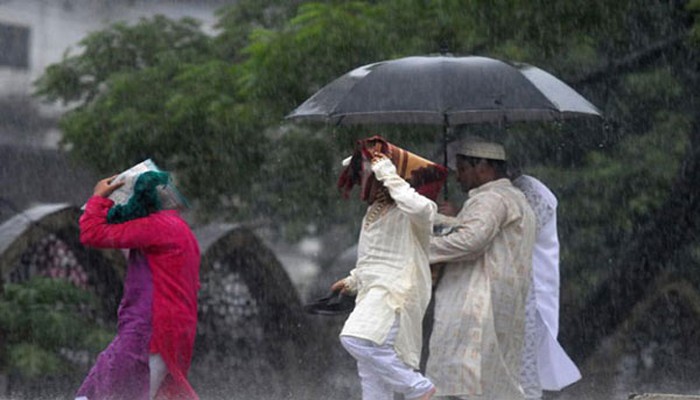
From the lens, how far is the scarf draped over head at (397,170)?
6836 mm

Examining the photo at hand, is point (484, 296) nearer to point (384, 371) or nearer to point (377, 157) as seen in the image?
point (384, 371)

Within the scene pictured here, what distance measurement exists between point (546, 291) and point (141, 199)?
6.56 ft

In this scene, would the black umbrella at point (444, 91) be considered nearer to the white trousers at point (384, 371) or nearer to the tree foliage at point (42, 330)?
the white trousers at point (384, 371)

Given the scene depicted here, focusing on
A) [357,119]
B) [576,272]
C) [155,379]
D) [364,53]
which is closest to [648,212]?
[576,272]

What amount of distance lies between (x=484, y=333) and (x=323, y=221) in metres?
5.80

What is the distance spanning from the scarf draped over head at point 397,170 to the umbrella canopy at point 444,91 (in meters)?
0.40

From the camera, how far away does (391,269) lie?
6824mm

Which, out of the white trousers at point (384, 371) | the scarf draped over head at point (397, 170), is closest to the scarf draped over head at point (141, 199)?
the scarf draped over head at point (397, 170)

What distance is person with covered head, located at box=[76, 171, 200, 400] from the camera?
6758 millimetres

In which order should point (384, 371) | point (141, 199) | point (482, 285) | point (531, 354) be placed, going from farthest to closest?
point (531, 354) < point (482, 285) < point (141, 199) < point (384, 371)

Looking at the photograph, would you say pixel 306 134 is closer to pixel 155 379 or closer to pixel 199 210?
pixel 199 210

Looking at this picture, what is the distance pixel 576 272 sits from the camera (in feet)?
39.6

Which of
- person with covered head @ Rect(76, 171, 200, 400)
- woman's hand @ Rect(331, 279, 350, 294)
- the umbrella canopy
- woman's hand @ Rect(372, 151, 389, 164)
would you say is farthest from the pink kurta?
the umbrella canopy

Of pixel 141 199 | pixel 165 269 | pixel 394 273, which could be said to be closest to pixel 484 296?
pixel 394 273
